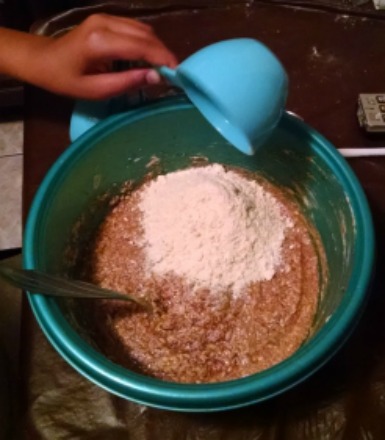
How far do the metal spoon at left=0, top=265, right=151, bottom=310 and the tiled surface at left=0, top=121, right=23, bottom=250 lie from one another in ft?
1.55

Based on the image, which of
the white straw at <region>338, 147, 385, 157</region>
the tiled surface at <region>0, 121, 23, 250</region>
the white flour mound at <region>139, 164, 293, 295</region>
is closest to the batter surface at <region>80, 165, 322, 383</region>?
the white flour mound at <region>139, 164, 293, 295</region>

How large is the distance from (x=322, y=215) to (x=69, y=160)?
306 mm

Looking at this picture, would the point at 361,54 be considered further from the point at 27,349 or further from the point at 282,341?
the point at 27,349

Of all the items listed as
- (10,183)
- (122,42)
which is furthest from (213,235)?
(10,183)

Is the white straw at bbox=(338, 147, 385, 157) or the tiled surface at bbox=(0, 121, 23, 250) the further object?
the tiled surface at bbox=(0, 121, 23, 250)

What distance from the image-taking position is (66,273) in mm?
659

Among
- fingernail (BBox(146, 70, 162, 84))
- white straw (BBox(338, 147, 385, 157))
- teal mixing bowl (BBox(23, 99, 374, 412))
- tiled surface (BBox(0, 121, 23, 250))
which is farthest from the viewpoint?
tiled surface (BBox(0, 121, 23, 250))

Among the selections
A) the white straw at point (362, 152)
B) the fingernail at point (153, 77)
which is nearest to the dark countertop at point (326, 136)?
the white straw at point (362, 152)

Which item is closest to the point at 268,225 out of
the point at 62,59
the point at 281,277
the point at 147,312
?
the point at 281,277

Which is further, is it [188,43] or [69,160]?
[188,43]

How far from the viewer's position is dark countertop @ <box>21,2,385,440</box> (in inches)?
Answer: 24.5

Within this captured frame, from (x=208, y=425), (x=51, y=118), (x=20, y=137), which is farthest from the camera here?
(x=20, y=137)

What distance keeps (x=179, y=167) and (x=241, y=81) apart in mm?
248

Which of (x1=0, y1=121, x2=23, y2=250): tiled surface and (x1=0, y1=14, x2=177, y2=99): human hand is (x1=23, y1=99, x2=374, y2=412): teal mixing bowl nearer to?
(x1=0, y1=14, x2=177, y2=99): human hand
